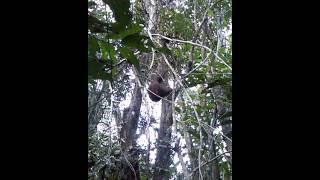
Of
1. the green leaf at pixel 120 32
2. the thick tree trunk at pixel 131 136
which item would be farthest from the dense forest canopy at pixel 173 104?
the green leaf at pixel 120 32

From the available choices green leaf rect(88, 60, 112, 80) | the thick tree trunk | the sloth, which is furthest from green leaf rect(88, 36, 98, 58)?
the sloth

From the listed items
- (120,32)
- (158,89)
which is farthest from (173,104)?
(120,32)

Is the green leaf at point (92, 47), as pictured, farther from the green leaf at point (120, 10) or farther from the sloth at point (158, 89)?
the sloth at point (158, 89)

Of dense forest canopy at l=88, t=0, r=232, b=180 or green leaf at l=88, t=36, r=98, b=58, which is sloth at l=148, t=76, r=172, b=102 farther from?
green leaf at l=88, t=36, r=98, b=58

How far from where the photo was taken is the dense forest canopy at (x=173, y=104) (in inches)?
47.1

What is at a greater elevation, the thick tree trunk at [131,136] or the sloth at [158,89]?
the sloth at [158,89]

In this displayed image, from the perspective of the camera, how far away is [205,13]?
1.36 metres

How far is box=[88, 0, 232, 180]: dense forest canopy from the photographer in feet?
3.92
